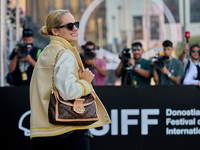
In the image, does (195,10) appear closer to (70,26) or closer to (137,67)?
(137,67)

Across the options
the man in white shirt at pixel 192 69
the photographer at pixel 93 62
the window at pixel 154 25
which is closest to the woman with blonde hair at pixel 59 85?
the man in white shirt at pixel 192 69

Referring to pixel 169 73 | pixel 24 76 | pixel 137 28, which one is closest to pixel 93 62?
pixel 24 76

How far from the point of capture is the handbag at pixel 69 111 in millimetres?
2822

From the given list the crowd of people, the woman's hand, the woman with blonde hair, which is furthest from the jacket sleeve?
the crowd of people

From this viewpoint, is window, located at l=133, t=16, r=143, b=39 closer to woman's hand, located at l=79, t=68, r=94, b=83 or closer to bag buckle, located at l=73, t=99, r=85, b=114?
woman's hand, located at l=79, t=68, r=94, b=83

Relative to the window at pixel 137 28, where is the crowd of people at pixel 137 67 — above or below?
below

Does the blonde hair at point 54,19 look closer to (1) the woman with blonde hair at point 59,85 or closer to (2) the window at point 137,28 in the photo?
(1) the woman with blonde hair at point 59,85

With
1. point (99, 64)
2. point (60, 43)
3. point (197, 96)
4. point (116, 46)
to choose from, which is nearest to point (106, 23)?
point (116, 46)

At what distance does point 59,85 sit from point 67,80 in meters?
0.07

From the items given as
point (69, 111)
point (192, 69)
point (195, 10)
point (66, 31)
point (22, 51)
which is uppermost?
point (195, 10)

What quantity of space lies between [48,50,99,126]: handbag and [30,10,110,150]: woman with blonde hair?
0.04 m

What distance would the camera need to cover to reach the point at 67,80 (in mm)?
2791

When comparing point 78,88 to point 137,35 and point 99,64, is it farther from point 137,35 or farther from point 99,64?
point 137,35

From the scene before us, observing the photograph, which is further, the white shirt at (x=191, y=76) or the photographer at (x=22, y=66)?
the photographer at (x=22, y=66)
